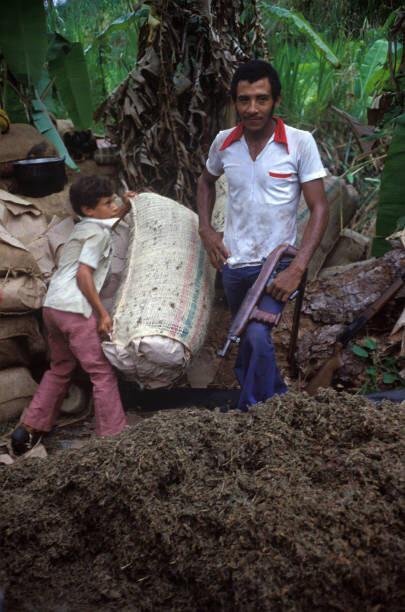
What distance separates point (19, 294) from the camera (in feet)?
12.7

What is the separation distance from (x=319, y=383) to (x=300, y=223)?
1329 mm

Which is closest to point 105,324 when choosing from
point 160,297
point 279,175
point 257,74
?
point 160,297

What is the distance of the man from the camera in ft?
11.1

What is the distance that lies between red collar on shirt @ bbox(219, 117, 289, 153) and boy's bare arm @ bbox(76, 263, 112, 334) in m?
0.99

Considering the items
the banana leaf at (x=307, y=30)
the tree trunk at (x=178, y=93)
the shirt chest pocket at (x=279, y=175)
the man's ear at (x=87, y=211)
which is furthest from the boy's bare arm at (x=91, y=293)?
the banana leaf at (x=307, y=30)

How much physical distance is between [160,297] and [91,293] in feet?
1.23

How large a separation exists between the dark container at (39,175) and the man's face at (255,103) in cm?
174

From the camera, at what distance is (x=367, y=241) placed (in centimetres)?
529

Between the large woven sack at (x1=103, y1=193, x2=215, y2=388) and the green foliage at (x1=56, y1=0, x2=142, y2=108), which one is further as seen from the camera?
the green foliage at (x1=56, y1=0, x2=142, y2=108)

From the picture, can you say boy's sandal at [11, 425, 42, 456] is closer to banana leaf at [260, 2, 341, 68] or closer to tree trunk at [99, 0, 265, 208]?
tree trunk at [99, 0, 265, 208]

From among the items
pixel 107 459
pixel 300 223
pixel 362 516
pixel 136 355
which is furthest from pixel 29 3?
pixel 362 516

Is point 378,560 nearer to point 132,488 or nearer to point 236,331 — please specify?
point 132,488

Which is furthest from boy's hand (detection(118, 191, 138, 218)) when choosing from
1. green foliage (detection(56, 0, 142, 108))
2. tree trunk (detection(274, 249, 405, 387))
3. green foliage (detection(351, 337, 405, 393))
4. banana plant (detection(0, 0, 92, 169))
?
green foliage (detection(56, 0, 142, 108))

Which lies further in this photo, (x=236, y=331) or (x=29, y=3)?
(x=29, y=3)
